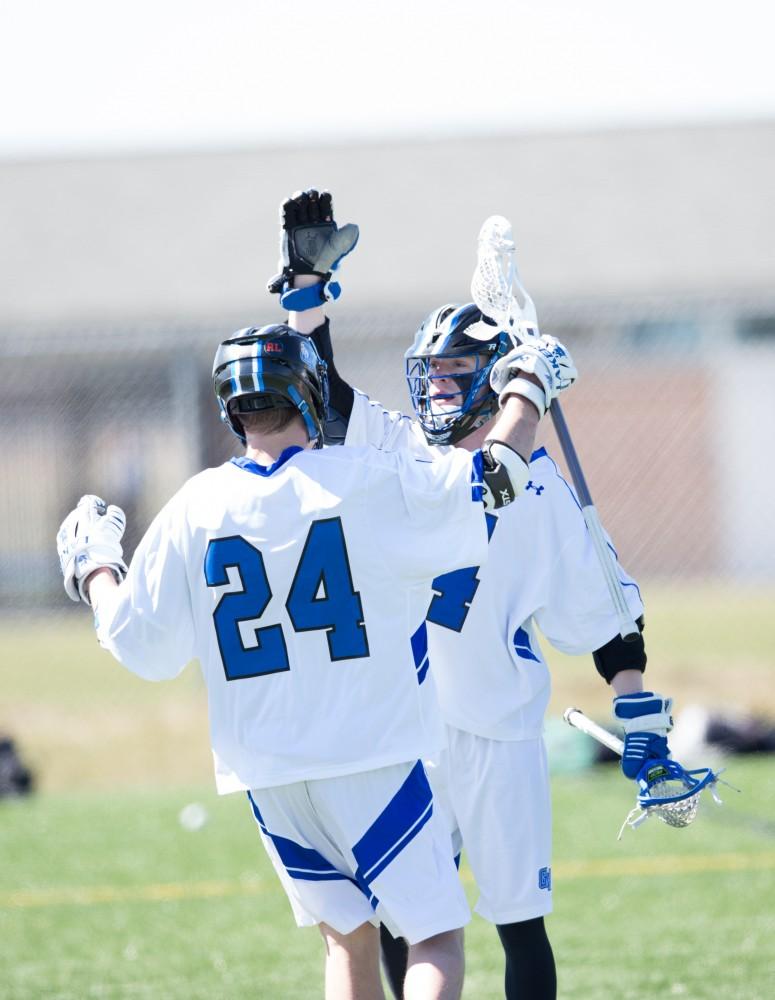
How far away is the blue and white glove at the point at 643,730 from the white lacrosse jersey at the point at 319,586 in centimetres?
63

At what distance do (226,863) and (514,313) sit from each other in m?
4.16

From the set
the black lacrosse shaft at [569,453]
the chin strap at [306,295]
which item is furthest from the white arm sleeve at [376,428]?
the black lacrosse shaft at [569,453]

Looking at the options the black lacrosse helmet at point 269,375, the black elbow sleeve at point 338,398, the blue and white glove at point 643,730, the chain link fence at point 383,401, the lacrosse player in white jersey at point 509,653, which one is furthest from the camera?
the chain link fence at point 383,401

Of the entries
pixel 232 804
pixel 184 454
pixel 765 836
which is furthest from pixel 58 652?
pixel 765 836

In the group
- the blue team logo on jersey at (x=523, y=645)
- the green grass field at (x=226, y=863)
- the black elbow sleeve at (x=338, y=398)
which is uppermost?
the black elbow sleeve at (x=338, y=398)

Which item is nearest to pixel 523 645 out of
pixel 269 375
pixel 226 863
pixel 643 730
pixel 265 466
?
pixel 643 730

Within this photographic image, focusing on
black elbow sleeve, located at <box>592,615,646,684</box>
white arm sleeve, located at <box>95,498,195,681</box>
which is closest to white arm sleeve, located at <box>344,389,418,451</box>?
black elbow sleeve, located at <box>592,615,646,684</box>

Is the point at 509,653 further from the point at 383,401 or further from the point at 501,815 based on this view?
the point at 383,401

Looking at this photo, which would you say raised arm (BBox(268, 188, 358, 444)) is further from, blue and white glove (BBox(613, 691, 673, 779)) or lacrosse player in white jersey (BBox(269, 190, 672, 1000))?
blue and white glove (BBox(613, 691, 673, 779))

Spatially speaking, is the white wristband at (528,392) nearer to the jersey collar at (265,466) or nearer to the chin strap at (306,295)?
the jersey collar at (265,466)

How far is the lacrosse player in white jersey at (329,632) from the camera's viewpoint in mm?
3207

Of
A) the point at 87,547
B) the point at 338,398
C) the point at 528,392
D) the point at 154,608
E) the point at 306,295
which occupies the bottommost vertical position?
the point at 154,608

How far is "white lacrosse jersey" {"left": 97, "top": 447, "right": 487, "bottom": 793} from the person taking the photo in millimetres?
3203

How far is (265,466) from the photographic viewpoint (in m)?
3.30
